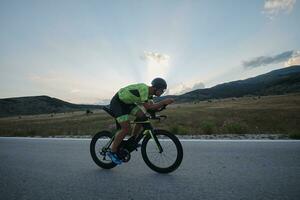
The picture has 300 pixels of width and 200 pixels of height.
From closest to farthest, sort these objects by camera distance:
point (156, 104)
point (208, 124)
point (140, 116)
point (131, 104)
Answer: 1. point (156, 104)
2. point (140, 116)
3. point (131, 104)
4. point (208, 124)

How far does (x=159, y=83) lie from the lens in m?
5.24

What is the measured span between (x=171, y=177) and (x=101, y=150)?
1.85m

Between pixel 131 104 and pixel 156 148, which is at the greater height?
pixel 131 104

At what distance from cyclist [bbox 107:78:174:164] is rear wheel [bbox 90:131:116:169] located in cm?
33

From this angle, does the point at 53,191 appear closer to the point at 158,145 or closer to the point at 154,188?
the point at 154,188

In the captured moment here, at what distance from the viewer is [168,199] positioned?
3689mm

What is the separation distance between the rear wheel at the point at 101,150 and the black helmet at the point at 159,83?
59.5 inches

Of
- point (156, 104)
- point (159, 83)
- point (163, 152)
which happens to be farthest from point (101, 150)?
point (159, 83)

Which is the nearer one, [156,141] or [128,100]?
[156,141]

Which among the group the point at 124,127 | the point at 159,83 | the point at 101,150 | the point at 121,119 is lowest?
the point at 101,150

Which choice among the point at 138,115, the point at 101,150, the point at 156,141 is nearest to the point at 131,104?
the point at 138,115

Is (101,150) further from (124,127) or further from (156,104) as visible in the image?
(156,104)

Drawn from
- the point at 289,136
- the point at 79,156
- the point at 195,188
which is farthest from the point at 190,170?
the point at 289,136

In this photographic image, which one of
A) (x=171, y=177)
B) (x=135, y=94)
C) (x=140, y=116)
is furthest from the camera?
(x=140, y=116)
